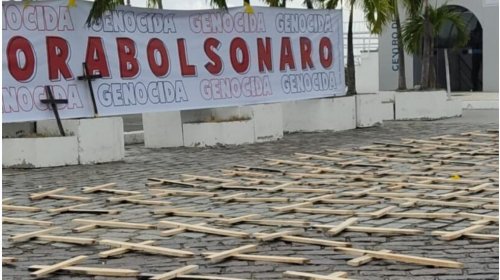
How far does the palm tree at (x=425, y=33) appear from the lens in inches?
845

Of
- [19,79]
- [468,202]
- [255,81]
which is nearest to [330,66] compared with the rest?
[255,81]

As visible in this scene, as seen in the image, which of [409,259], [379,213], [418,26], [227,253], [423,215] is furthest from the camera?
[418,26]

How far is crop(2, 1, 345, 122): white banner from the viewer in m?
12.4

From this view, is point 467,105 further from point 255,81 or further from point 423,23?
point 255,81

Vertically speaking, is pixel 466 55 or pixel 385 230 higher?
pixel 466 55

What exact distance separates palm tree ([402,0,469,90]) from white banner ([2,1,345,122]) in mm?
4173

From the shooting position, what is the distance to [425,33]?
848 inches

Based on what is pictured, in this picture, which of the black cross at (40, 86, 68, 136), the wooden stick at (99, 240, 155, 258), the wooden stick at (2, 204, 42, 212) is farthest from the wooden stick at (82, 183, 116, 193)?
the wooden stick at (99, 240, 155, 258)

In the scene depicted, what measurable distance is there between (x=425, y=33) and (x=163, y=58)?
9.31 metres

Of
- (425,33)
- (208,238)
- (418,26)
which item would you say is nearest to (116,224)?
(208,238)

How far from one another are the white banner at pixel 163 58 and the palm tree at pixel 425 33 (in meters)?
4.17

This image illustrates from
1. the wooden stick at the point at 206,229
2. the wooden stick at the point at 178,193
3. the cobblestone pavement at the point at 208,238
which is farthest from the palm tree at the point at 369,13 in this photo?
the wooden stick at the point at 206,229

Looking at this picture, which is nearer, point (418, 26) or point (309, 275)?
point (309, 275)

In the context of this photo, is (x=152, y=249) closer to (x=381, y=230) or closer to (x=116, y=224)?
(x=116, y=224)
